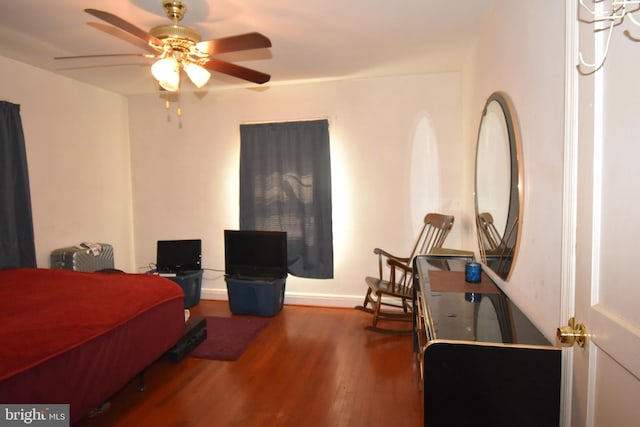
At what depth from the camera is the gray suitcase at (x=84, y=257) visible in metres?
3.54

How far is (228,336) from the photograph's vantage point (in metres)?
3.29

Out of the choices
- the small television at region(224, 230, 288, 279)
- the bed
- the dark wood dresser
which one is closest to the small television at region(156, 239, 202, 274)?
the small television at region(224, 230, 288, 279)

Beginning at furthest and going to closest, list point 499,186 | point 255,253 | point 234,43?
point 255,253
point 499,186
point 234,43

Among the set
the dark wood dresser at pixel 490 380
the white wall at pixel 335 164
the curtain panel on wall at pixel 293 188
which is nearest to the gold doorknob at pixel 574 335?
the dark wood dresser at pixel 490 380

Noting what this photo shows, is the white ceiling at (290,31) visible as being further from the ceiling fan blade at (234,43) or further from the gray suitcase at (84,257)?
the gray suitcase at (84,257)

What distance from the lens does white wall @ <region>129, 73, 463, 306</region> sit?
3.73 meters

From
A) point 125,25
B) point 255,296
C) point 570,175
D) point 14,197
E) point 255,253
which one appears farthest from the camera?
point 255,253

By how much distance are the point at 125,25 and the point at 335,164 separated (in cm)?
253

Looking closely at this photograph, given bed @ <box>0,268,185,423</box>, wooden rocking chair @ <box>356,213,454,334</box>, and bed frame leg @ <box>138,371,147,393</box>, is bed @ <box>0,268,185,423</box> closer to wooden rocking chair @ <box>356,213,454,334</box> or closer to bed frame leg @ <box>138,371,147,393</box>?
bed frame leg @ <box>138,371,147,393</box>

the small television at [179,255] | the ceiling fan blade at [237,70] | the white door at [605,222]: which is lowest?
the small television at [179,255]

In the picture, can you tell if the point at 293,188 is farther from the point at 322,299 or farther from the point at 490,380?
the point at 490,380

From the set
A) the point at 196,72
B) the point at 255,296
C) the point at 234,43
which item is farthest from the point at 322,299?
the point at 234,43

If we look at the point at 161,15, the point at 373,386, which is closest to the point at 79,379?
the point at 373,386

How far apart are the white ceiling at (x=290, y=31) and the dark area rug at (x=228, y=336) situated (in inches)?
87.8
